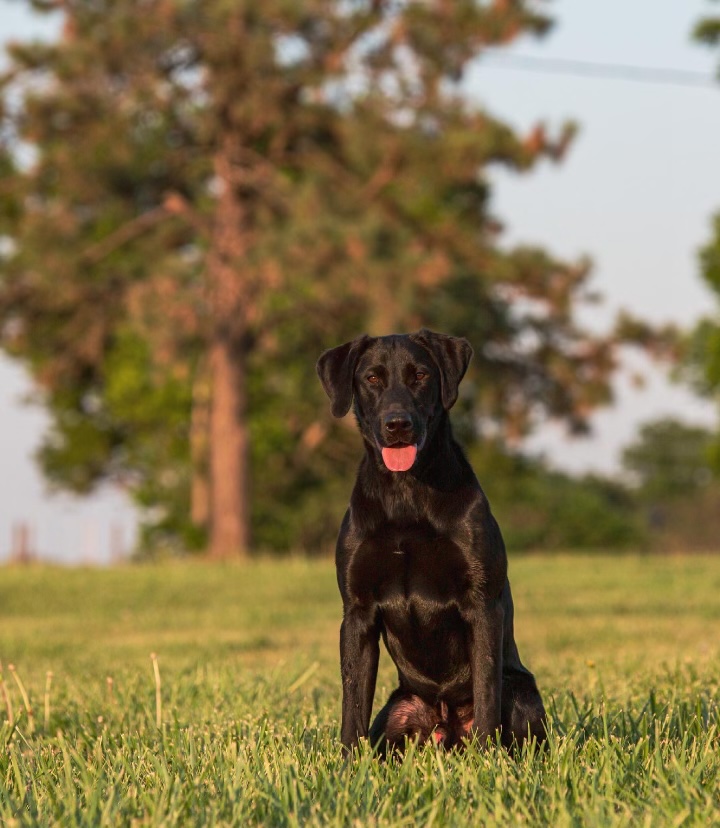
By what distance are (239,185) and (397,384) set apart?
24.2 m

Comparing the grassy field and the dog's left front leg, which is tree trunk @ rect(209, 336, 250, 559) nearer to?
the grassy field

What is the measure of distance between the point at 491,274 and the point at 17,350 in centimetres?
1094

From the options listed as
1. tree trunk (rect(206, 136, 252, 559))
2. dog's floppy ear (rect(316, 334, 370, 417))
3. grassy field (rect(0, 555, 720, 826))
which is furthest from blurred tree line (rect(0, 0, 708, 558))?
dog's floppy ear (rect(316, 334, 370, 417))

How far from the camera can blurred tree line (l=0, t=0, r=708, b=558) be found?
2619cm

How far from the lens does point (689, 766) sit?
4.29m

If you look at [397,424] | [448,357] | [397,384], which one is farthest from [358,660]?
[448,357]

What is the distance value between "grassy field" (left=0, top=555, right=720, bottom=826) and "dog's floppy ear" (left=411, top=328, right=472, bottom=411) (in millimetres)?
1320

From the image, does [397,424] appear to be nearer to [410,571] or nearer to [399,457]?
[399,457]

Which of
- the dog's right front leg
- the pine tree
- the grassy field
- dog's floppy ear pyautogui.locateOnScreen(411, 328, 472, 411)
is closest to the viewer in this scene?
the grassy field

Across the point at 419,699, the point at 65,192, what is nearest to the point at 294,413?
the point at 65,192

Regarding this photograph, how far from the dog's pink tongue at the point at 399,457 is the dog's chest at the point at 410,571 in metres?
0.27

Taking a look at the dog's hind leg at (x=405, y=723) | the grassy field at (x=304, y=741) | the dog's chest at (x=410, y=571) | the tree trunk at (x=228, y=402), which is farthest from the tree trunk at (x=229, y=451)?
the dog's chest at (x=410, y=571)

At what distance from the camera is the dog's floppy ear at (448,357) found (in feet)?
16.4

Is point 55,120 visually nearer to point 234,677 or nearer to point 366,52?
point 366,52
